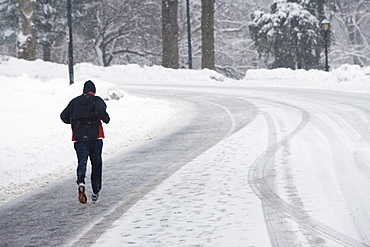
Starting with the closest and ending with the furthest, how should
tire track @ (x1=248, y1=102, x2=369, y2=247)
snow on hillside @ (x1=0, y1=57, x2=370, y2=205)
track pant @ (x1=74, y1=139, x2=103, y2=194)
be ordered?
1. tire track @ (x1=248, y1=102, x2=369, y2=247)
2. track pant @ (x1=74, y1=139, x2=103, y2=194)
3. snow on hillside @ (x1=0, y1=57, x2=370, y2=205)

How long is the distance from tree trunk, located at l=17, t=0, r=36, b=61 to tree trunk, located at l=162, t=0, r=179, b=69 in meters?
7.54

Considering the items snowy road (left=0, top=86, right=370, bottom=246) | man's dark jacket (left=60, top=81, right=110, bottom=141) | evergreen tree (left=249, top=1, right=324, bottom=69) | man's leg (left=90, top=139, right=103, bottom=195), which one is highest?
evergreen tree (left=249, top=1, right=324, bottom=69)

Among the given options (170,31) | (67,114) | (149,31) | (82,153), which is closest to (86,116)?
(67,114)

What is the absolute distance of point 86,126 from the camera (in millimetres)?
8148

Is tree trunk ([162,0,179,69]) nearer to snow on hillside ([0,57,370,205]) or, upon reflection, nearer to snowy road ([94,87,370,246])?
snow on hillside ([0,57,370,205])

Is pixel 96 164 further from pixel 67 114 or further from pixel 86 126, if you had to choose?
pixel 67 114

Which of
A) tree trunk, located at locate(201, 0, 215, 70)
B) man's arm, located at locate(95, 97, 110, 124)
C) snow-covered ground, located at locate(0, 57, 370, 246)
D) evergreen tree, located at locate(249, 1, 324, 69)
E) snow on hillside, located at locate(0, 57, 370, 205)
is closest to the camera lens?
snow-covered ground, located at locate(0, 57, 370, 246)

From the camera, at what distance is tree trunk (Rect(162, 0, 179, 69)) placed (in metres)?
38.4

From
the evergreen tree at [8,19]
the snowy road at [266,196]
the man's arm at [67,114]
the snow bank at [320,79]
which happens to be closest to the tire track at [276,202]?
the snowy road at [266,196]

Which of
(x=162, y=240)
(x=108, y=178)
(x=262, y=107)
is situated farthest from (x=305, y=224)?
(x=262, y=107)

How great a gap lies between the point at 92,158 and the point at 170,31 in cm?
3076

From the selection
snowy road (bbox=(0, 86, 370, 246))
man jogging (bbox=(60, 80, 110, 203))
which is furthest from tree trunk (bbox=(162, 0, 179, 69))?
man jogging (bbox=(60, 80, 110, 203))

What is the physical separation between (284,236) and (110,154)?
7.29 meters

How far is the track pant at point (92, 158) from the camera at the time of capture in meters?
8.19
